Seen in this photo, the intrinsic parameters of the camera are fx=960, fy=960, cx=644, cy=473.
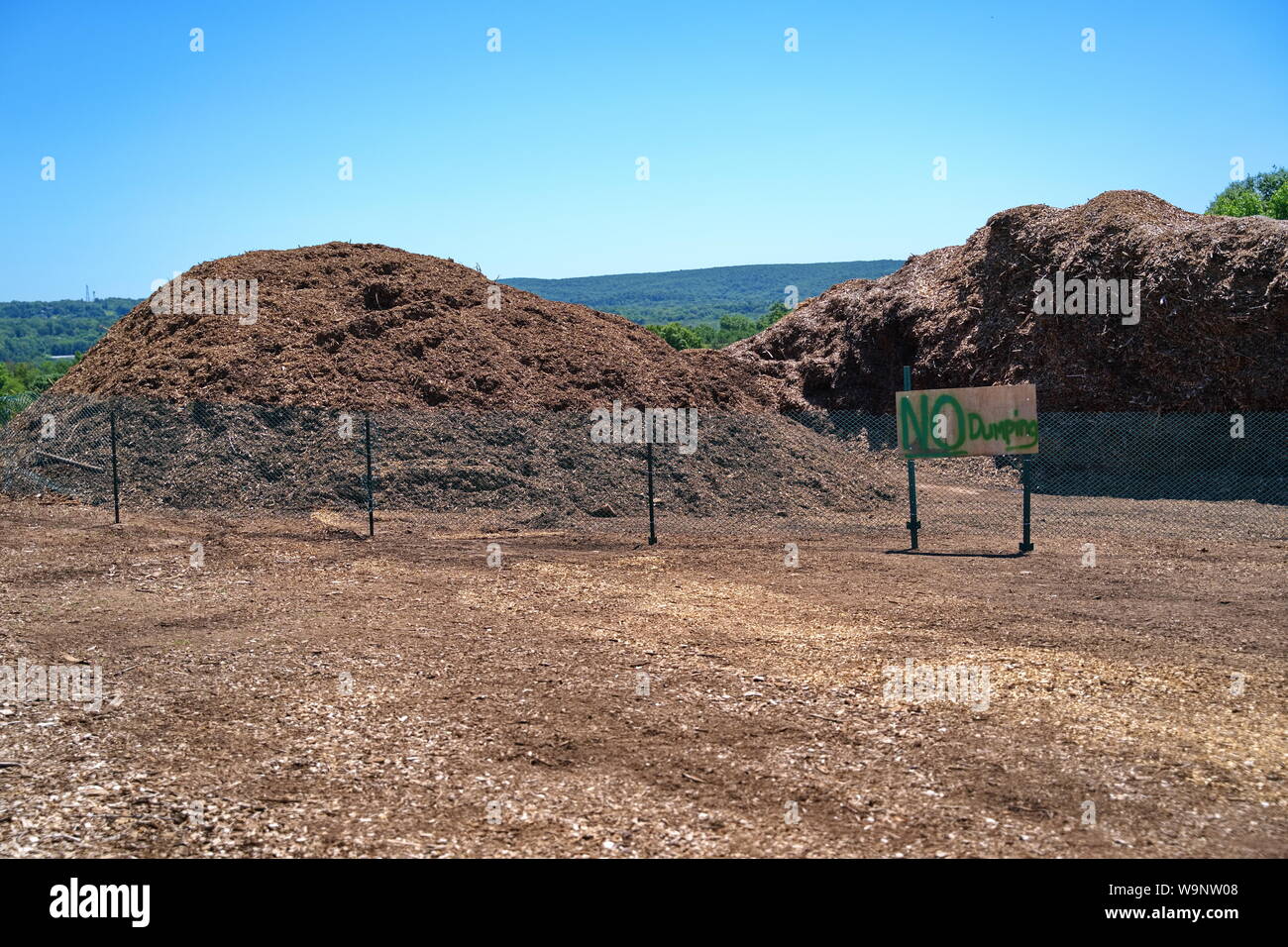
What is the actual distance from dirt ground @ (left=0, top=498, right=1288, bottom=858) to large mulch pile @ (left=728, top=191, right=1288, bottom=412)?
32.9ft

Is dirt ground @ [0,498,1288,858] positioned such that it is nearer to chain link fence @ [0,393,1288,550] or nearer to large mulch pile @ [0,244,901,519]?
chain link fence @ [0,393,1288,550]

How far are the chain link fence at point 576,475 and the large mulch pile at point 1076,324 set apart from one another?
4.50 ft

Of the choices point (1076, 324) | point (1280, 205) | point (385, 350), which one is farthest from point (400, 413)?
point (1280, 205)

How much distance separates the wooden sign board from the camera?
1248 centimetres

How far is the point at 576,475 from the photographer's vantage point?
650 inches

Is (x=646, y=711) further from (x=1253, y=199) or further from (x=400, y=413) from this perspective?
(x=1253, y=199)

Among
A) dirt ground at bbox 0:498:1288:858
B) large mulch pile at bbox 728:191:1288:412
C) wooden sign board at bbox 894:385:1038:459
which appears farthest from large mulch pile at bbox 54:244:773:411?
wooden sign board at bbox 894:385:1038:459

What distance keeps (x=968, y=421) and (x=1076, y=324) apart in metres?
11.2

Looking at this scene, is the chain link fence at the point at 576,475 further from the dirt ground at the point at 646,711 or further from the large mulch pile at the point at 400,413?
the dirt ground at the point at 646,711

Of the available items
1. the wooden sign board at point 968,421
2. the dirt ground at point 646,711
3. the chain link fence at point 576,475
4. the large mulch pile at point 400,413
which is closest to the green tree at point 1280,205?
the chain link fence at point 576,475

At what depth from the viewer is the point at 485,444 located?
55.9ft

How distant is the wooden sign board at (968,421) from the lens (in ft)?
40.9
